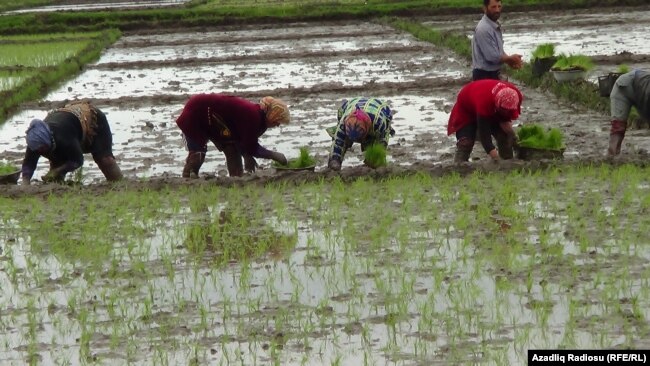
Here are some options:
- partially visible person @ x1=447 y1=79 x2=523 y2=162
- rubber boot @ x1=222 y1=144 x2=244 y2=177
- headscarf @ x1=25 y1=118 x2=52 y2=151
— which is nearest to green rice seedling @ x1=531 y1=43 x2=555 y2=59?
partially visible person @ x1=447 y1=79 x2=523 y2=162

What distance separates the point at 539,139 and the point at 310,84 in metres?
5.27

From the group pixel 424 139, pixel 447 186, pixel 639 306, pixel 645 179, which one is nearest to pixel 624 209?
pixel 645 179

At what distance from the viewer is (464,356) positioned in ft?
12.0

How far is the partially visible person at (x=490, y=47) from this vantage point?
285 inches

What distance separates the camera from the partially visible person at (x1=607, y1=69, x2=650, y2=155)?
681cm

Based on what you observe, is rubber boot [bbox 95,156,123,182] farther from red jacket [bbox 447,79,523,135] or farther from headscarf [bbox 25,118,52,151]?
red jacket [bbox 447,79,523,135]

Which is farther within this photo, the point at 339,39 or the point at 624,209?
the point at 339,39

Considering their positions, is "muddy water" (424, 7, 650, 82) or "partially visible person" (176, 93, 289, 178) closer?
"partially visible person" (176, 93, 289, 178)

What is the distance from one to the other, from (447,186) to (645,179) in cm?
115

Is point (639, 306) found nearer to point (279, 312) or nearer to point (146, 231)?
point (279, 312)

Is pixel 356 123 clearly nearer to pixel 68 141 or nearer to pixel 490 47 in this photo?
pixel 490 47

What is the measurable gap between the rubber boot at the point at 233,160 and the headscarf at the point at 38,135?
1107mm

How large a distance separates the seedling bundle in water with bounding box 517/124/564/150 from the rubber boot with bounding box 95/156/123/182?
8.77ft

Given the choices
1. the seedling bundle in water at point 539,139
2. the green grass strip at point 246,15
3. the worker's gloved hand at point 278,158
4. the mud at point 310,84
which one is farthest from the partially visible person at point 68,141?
the green grass strip at point 246,15
